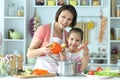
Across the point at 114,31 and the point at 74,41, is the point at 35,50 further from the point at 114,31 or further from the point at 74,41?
the point at 114,31

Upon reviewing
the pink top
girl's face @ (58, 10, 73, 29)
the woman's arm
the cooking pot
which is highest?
girl's face @ (58, 10, 73, 29)

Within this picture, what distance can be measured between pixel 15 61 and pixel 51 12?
87.2 inches

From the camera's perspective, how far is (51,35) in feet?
8.15

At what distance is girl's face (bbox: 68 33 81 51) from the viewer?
240 cm

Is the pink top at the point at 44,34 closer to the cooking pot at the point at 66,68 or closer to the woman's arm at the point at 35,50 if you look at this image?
the woman's arm at the point at 35,50

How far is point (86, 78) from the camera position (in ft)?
6.52

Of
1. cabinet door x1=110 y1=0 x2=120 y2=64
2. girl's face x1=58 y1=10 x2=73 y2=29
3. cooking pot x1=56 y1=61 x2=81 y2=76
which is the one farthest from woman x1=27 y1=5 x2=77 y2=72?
cabinet door x1=110 y1=0 x2=120 y2=64

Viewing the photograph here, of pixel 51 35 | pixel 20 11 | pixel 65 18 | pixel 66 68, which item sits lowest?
pixel 66 68

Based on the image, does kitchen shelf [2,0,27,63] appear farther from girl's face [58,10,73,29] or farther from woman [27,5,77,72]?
girl's face [58,10,73,29]

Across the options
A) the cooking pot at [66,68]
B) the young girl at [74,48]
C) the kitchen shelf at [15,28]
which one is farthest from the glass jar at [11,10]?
the cooking pot at [66,68]

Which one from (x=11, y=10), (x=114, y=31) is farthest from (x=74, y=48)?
(x=11, y=10)

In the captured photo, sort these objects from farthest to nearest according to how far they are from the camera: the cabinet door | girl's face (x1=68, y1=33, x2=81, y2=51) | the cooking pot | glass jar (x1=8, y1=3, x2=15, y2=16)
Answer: glass jar (x1=8, y1=3, x2=15, y2=16)
the cabinet door
girl's face (x1=68, y1=33, x2=81, y2=51)
the cooking pot

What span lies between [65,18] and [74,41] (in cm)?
22

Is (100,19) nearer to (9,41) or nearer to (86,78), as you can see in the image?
(9,41)
